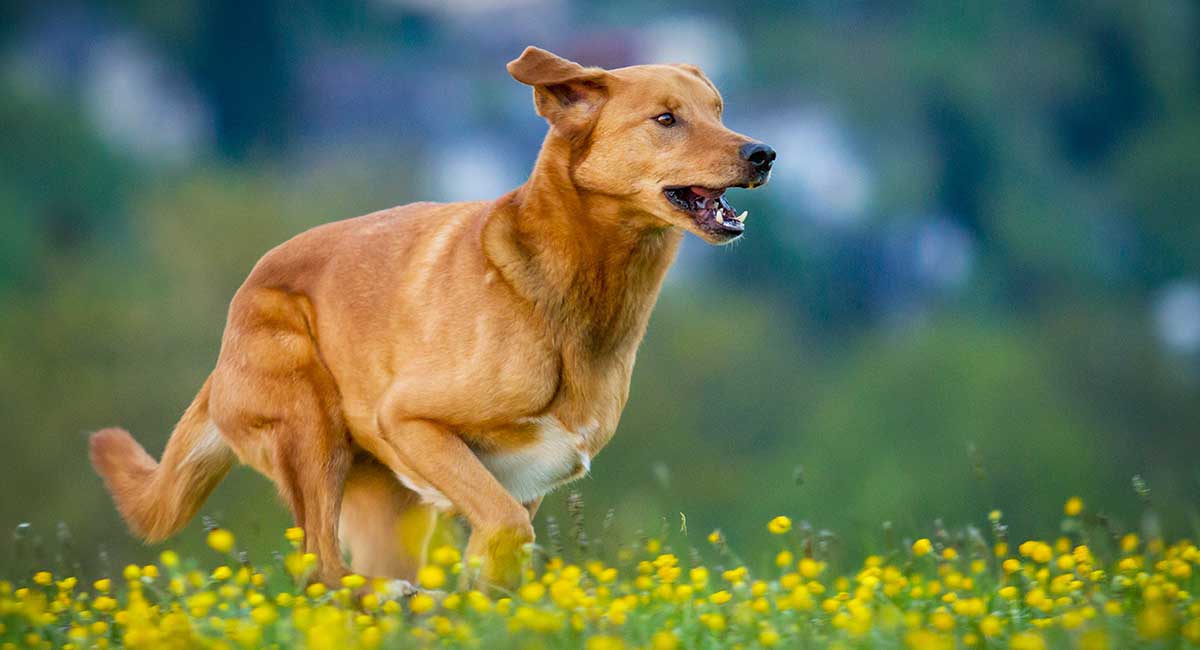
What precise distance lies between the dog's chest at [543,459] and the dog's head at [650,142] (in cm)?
84

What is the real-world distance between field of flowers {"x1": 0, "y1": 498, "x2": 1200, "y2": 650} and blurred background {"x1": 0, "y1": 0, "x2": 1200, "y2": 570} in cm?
1842

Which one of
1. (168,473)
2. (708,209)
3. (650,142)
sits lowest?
(168,473)

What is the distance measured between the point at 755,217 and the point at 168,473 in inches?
1730

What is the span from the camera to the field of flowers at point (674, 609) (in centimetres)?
396

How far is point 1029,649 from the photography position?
3488mm

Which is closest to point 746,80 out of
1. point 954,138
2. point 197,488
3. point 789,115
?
point 789,115

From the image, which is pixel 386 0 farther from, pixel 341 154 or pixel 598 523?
pixel 598 523

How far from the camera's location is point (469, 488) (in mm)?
5445

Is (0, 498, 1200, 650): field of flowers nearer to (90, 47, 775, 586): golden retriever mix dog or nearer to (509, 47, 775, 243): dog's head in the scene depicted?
(90, 47, 775, 586): golden retriever mix dog

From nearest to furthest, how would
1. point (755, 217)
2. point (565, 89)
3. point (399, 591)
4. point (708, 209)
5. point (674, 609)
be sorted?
1. point (674, 609)
2. point (399, 591)
3. point (708, 209)
4. point (565, 89)
5. point (755, 217)

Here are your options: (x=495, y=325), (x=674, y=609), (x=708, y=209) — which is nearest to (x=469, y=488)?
(x=495, y=325)

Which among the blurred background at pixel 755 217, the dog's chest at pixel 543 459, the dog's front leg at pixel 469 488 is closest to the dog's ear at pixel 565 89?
the dog's chest at pixel 543 459

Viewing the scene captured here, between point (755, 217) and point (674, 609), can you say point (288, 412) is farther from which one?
point (755, 217)

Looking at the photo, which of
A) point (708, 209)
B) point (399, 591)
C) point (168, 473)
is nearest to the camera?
point (399, 591)
